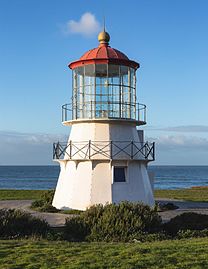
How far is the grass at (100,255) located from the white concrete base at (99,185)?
8.86m

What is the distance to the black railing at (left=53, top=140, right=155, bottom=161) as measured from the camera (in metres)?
21.5

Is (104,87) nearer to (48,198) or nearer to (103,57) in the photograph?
(103,57)

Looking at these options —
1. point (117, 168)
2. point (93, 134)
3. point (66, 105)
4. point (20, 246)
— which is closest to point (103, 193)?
point (117, 168)

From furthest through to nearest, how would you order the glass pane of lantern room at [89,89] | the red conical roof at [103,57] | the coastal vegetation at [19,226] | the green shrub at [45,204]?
the green shrub at [45,204], the glass pane of lantern room at [89,89], the red conical roof at [103,57], the coastal vegetation at [19,226]

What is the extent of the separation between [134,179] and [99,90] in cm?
459

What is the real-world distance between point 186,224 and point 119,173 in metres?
6.38

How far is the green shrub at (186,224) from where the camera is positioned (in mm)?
15312

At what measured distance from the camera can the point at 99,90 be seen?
21.3 m

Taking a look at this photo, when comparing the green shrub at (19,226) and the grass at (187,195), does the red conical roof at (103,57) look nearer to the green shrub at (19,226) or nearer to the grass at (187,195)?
the green shrub at (19,226)

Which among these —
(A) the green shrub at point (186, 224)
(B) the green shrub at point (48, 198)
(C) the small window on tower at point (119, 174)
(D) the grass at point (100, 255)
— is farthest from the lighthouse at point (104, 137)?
(D) the grass at point (100, 255)

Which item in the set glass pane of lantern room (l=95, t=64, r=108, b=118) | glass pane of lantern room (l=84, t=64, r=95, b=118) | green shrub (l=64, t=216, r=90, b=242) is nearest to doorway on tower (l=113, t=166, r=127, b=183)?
glass pane of lantern room (l=95, t=64, r=108, b=118)

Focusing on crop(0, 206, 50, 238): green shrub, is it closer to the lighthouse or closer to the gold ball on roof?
the lighthouse

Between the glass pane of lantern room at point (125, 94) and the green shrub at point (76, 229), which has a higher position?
the glass pane of lantern room at point (125, 94)

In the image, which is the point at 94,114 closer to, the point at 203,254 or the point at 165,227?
the point at 165,227
